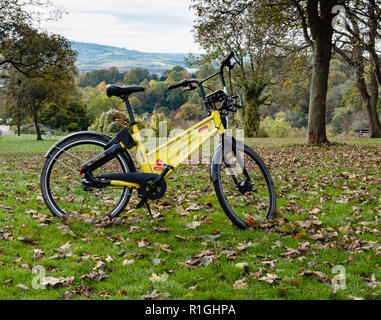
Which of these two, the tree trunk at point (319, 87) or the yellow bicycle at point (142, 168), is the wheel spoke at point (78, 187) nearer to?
the yellow bicycle at point (142, 168)

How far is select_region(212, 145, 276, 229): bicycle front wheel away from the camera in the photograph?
4715mm

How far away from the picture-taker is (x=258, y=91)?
112 ft

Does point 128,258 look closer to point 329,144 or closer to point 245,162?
point 245,162

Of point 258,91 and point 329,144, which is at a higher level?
point 258,91

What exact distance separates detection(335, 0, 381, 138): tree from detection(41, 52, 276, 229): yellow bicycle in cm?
1148

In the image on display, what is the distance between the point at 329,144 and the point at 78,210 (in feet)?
43.6

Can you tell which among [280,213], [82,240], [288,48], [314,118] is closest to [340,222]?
[280,213]

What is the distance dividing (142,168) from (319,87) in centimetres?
1292

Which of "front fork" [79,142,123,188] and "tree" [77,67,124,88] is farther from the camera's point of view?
"tree" [77,67,124,88]

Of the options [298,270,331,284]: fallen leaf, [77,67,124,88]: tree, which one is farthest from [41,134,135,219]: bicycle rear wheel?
[77,67,124,88]: tree

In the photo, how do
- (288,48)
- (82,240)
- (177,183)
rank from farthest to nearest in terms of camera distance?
(288,48) < (177,183) < (82,240)

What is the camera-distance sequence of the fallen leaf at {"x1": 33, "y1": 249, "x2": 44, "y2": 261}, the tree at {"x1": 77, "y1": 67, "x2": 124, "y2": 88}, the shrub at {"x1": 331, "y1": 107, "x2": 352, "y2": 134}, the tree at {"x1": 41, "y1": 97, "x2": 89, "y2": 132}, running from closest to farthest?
the fallen leaf at {"x1": 33, "y1": 249, "x2": 44, "y2": 261}, the tree at {"x1": 41, "y1": 97, "x2": 89, "y2": 132}, the shrub at {"x1": 331, "y1": 107, "x2": 352, "y2": 134}, the tree at {"x1": 77, "y1": 67, "x2": 124, "y2": 88}

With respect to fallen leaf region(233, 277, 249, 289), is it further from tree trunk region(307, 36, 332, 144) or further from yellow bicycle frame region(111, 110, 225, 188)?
tree trunk region(307, 36, 332, 144)

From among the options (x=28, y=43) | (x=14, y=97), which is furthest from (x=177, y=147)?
(x=14, y=97)
